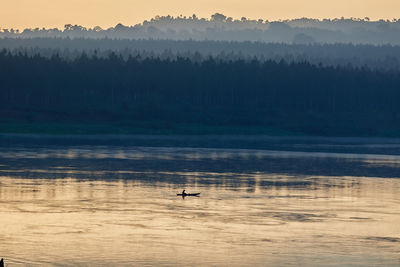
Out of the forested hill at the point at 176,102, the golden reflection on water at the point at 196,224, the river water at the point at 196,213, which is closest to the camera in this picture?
the golden reflection on water at the point at 196,224

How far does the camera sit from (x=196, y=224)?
37812mm

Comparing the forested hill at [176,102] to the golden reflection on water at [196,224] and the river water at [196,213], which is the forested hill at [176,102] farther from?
the golden reflection on water at [196,224]

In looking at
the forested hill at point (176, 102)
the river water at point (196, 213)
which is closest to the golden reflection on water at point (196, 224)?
the river water at point (196, 213)

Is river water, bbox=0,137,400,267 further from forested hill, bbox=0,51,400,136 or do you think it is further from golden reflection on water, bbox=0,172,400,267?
forested hill, bbox=0,51,400,136

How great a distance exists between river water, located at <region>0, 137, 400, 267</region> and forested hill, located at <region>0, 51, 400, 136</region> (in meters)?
83.7

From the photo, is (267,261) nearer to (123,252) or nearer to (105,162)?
(123,252)

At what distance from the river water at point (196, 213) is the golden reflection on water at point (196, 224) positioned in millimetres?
46

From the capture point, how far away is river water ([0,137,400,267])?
102 ft

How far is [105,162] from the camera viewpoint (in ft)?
232

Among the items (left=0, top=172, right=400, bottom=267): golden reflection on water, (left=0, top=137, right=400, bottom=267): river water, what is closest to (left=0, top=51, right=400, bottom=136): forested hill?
(left=0, top=137, right=400, bottom=267): river water

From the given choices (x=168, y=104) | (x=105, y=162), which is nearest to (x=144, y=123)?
(x=168, y=104)

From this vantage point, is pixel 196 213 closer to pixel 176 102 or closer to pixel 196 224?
pixel 196 224

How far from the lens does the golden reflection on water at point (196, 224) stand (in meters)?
30.9

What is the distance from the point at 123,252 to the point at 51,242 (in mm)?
3102
